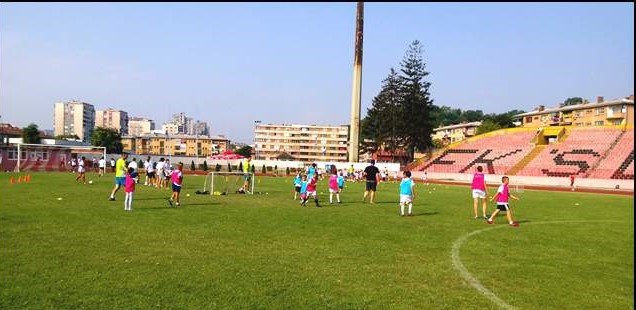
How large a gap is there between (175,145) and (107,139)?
47.3m

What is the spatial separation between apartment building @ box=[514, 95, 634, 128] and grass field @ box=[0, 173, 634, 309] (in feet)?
270

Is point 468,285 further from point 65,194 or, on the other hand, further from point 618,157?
point 618,157

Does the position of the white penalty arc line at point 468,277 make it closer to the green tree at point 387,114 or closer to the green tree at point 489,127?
the green tree at point 387,114

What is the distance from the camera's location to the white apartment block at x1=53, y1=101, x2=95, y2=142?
19325 cm

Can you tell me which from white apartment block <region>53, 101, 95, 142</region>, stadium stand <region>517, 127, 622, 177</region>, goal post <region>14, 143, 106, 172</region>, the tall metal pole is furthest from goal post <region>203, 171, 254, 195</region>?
white apartment block <region>53, 101, 95, 142</region>

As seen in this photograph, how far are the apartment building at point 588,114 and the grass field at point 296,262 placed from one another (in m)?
82.2

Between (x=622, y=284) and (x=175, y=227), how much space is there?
10.2m

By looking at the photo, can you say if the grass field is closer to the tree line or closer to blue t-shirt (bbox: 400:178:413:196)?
blue t-shirt (bbox: 400:178:413:196)

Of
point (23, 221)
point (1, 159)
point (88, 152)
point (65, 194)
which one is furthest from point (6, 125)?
point (23, 221)

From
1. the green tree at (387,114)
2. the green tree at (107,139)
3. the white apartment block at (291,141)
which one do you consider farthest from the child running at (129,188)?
the white apartment block at (291,141)

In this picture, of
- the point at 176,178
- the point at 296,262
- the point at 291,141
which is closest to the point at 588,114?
the point at 176,178

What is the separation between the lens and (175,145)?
166250 millimetres

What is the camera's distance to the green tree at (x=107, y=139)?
11694 cm

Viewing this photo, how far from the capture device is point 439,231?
13.8 metres
